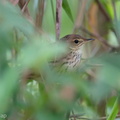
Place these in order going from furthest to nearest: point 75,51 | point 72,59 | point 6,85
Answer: point 75,51 < point 72,59 < point 6,85

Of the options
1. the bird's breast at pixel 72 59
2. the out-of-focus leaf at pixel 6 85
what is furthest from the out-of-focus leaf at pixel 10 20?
the bird's breast at pixel 72 59

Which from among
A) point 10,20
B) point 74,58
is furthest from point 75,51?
point 10,20

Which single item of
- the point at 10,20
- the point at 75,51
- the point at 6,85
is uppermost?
the point at 10,20

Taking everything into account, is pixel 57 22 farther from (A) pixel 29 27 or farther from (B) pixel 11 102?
(A) pixel 29 27

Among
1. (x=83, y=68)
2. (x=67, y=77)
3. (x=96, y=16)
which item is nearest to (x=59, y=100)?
(x=67, y=77)

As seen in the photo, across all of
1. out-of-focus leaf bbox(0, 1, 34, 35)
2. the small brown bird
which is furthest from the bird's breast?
out-of-focus leaf bbox(0, 1, 34, 35)

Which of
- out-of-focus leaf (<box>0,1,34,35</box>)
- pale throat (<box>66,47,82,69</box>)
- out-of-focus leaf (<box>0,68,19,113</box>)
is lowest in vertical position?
pale throat (<box>66,47,82,69</box>)

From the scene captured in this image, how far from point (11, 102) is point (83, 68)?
11.5 inches

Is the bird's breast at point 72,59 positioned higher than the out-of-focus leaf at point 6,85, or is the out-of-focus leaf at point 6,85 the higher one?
the out-of-focus leaf at point 6,85

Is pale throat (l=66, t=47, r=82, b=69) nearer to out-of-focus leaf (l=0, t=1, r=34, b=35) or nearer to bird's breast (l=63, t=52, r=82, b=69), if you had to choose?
bird's breast (l=63, t=52, r=82, b=69)

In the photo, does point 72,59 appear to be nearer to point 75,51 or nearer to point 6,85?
point 75,51

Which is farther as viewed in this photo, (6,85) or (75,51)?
(75,51)

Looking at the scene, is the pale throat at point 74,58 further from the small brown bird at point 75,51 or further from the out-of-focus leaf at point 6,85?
the out-of-focus leaf at point 6,85

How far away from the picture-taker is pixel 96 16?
193 inches
